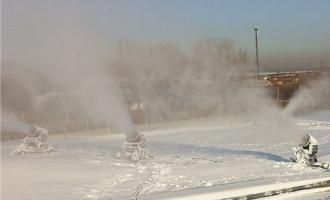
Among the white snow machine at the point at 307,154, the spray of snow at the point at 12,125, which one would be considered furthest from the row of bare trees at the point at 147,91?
the white snow machine at the point at 307,154

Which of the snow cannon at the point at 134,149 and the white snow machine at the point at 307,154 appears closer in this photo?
the white snow machine at the point at 307,154

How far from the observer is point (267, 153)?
43.2 feet

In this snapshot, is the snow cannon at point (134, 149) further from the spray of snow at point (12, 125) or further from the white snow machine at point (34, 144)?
the spray of snow at point (12, 125)

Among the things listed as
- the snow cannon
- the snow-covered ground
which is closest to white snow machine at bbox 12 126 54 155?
the snow-covered ground

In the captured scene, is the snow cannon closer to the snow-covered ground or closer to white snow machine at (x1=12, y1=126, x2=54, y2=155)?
the snow-covered ground

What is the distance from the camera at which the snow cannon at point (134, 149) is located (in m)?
12.1

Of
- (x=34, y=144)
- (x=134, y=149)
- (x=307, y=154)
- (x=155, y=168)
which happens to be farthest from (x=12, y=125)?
(x=307, y=154)

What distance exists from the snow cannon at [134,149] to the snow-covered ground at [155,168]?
0.81 ft

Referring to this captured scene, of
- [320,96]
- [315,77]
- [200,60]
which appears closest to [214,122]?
[320,96]

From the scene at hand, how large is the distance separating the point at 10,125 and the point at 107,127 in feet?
12.5

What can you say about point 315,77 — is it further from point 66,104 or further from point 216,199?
point 216,199

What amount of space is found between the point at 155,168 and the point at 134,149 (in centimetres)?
137

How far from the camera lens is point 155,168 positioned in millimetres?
11039

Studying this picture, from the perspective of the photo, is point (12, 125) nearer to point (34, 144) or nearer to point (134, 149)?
point (34, 144)
